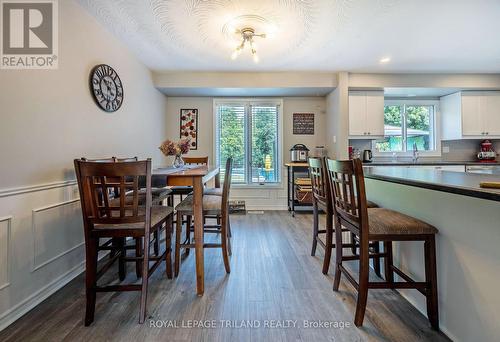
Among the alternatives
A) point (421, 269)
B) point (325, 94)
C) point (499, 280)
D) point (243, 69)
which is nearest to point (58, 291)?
point (421, 269)

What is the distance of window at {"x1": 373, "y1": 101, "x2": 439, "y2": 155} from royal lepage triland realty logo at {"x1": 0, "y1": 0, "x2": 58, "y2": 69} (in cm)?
484

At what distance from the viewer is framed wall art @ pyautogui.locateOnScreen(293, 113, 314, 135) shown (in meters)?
4.51

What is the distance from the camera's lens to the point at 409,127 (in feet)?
14.9

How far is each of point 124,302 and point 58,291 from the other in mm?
581

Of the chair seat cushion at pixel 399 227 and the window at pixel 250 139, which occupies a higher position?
the window at pixel 250 139

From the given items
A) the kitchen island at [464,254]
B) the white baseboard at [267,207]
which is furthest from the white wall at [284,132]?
the kitchen island at [464,254]

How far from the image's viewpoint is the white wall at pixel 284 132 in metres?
4.45

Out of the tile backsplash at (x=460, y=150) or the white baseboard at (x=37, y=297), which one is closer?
→ the white baseboard at (x=37, y=297)

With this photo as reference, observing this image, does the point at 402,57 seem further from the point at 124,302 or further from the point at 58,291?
the point at 58,291

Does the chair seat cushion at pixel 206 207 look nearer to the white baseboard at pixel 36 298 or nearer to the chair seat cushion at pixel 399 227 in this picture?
the white baseboard at pixel 36 298

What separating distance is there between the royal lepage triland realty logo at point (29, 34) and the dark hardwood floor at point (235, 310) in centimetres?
159

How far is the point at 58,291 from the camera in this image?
1.74 m

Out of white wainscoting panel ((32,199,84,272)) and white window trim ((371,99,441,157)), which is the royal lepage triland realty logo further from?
white window trim ((371,99,441,157))

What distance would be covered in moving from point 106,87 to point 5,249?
5.50 feet
